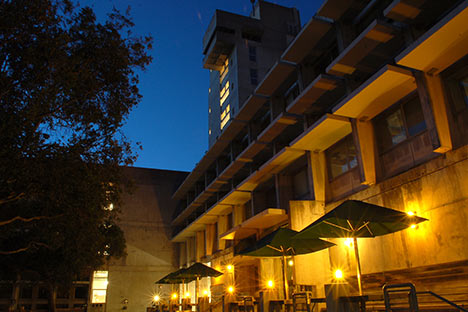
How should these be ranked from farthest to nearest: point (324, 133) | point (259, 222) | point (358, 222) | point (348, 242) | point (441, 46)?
point (259, 222) < point (324, 133) < point (348, 242) < point (441, 46) < point (358, 222)

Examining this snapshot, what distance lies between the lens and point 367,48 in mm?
12406

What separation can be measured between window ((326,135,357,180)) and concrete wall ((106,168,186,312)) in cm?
2351

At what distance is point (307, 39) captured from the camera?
1526 cm

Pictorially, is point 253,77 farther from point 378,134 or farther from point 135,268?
point 378,134

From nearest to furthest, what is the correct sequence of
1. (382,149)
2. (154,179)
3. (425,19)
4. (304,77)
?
(425,19)
(382,149)
(304,77)
(154,179)

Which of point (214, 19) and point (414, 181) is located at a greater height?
point (214, 19)

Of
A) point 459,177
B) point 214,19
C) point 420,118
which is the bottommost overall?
point 459,177

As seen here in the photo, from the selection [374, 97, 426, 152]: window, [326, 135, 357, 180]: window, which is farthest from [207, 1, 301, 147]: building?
[374, 97, 426, 152]: window

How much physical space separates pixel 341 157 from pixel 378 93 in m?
4.22

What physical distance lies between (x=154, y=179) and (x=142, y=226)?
5.58 m

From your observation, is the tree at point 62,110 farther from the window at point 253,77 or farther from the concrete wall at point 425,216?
the window at point 253,77

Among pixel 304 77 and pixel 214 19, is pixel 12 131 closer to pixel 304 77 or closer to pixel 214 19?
pixel 304 77

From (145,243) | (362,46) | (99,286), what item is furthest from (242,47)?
(362,46)

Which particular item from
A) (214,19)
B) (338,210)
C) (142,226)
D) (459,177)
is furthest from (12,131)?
(214,19)
